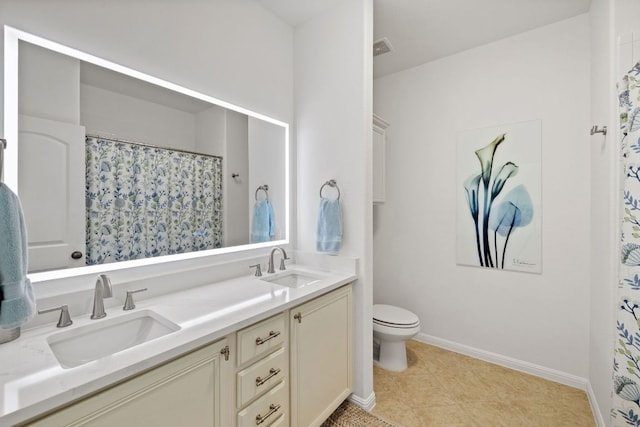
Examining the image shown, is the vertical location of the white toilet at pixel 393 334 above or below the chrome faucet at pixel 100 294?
below

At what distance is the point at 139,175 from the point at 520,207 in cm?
269

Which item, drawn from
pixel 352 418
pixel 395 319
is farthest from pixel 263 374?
pixel 395 319

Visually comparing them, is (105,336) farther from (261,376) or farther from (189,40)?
(189,40)

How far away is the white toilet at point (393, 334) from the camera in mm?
2115

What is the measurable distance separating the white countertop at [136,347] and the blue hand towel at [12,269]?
0.14 m

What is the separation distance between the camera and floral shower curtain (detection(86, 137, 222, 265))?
4.04ft

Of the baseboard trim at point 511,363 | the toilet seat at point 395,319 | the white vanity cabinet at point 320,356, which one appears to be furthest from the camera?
the toilet seat at point 395,319

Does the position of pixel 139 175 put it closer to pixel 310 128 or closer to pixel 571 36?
pixel 310 128

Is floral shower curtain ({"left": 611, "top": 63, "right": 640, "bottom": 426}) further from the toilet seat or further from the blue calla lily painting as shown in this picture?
the toilet seat

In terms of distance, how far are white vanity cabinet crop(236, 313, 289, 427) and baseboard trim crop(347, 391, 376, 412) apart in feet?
2.17

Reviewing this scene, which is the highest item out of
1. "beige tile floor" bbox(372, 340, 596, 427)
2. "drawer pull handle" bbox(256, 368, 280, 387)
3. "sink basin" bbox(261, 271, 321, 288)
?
"sink basin" bbox(261, 271, 321, 288)

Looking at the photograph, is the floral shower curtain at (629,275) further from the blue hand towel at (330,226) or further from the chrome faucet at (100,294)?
the chrome faucet at (100,294)

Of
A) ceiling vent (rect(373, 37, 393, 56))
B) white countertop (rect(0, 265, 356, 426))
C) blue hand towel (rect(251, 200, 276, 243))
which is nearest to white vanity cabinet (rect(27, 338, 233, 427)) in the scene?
white countertop (rect(0, 265, 356, 426))

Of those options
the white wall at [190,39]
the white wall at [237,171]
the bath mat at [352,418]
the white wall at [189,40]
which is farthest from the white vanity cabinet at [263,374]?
the white wall at [190,39]
